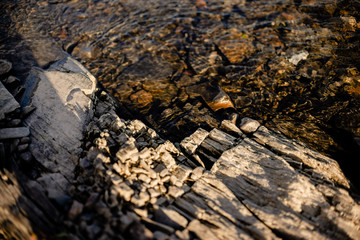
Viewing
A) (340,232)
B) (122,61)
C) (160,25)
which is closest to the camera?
(340,232)

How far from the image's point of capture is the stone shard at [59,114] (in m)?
4.92

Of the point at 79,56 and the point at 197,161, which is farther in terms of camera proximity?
the point at 79,56

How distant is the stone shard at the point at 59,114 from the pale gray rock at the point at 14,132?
0.21 meters

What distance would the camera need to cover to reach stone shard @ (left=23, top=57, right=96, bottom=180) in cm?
492

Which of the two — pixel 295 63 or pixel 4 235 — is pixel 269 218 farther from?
pixel 295 63

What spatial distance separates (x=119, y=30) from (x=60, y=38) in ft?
12.1

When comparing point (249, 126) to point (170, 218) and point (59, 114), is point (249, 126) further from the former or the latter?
point (59, 114)

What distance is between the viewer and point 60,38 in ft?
37.1

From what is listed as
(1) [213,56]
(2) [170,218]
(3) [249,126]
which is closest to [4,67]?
(2) [170,218]

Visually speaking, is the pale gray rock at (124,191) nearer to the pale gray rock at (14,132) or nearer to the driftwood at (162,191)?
the driftwood at (162,191)

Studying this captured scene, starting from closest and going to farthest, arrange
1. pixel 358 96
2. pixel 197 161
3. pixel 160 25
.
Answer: pixel 197 161, pixel 358 96, pixel 160 25

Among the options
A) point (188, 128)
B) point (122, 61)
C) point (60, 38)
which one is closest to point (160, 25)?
point (122, 61)

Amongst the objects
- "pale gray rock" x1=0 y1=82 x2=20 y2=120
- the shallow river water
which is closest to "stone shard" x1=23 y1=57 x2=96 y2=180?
"pale gray rock" x1=0 y1=82 x2=20 y2=120

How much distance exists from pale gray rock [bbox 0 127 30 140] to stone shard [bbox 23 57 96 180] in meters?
0.21
